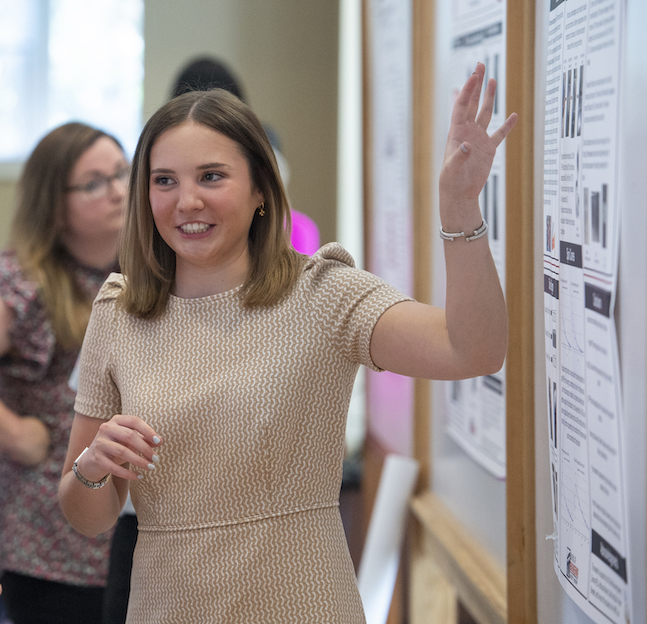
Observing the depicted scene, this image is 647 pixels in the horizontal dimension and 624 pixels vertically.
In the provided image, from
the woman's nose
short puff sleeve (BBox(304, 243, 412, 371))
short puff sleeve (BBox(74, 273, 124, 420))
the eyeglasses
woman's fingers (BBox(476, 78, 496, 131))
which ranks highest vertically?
woman's fingers (BBox(476, 78, 496, 131))

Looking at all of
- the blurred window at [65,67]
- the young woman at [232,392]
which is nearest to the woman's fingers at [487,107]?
the young woman at [232,392]

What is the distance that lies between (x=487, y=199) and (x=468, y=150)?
2.71ft

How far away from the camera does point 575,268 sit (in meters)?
1.20

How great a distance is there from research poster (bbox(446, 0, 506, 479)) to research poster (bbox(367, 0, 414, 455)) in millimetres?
625

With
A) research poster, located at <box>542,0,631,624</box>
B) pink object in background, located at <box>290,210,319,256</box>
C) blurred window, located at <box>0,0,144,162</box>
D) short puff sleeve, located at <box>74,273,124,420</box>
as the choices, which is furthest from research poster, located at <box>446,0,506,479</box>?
blurred window, located at <box>0,0,144,162</box>

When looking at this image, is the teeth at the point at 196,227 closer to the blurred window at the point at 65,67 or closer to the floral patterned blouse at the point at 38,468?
the floral patterned blouse at the point at 38,468

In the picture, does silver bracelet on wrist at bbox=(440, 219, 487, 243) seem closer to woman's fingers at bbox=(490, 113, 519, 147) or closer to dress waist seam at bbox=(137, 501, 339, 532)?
woman's fingers at bbox=(490, 113, 519, 147)

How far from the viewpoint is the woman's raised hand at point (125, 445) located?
1.13m

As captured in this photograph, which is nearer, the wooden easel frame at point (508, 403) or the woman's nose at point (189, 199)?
the woman's nose at point (189, 199)

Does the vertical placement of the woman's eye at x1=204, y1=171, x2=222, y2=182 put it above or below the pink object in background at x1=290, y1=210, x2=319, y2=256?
above

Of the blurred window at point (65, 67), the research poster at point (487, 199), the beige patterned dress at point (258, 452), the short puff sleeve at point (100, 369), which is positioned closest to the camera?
the beige patterned dress at point (258, 452)

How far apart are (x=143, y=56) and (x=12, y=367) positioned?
3.24 meters

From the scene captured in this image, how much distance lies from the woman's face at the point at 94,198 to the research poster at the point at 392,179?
1.01m

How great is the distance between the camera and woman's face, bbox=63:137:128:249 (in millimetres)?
2059
